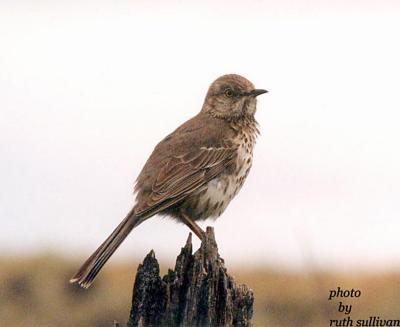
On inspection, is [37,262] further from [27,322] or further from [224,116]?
[224,116]

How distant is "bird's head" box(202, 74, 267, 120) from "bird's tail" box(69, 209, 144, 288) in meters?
1.91

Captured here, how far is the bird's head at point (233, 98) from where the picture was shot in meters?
8.96

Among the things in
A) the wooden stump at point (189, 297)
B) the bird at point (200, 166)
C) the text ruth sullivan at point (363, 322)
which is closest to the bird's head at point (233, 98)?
the bird at point (200, 166)

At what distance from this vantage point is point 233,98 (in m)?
9.02

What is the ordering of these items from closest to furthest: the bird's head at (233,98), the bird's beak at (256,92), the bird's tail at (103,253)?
the bird's tail at (103,253), the bird's beak at (256,92), the bird's head at (233,98)

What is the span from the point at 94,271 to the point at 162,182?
1.16m

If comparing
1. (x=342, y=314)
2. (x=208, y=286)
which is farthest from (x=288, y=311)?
(x=208, y=286)

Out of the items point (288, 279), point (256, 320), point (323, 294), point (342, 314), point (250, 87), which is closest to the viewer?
point (323, 294)

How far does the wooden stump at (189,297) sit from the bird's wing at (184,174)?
5.58ft

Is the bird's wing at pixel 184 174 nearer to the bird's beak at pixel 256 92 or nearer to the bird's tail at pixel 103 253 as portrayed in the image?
the bird's tail at pixel 103 253

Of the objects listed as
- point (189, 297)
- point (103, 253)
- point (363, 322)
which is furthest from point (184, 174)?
point (363, 322)

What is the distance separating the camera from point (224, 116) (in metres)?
8.99

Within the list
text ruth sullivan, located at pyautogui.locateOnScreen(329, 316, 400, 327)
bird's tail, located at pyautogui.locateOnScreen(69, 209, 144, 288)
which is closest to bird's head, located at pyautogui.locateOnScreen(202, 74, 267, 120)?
bird's tail, located at pyautogui.locateOnScreen(69, 209, 144, 288)

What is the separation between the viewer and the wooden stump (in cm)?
577
